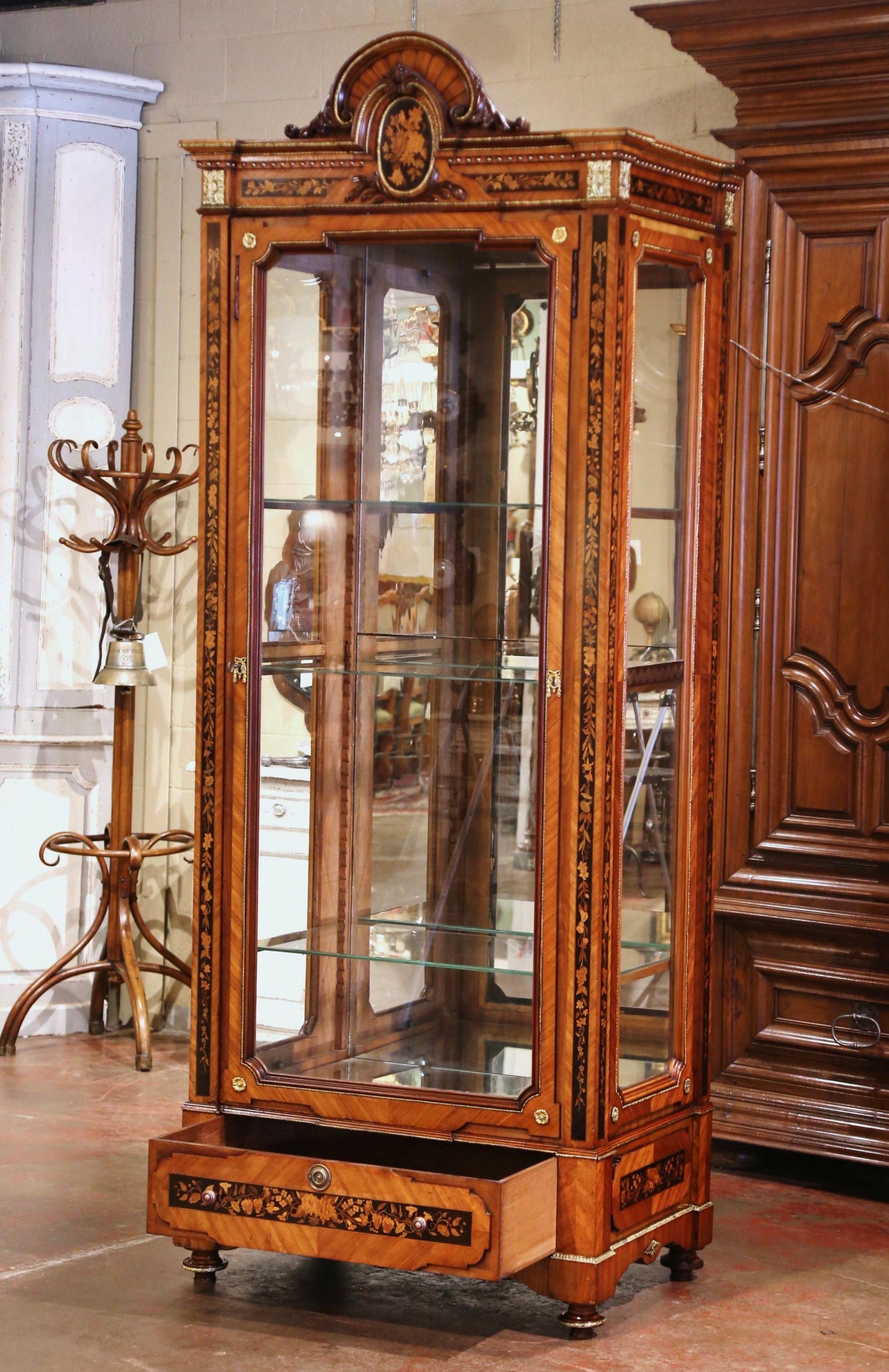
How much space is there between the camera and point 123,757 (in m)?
5.07

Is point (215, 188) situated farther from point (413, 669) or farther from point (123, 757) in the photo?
point (123, 757)

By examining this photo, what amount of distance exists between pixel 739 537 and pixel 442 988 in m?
1.37

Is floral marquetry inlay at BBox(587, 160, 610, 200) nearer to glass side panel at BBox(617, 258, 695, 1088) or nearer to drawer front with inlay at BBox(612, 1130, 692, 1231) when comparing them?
glass side panel at BBox(617, 258, 695, 1088)

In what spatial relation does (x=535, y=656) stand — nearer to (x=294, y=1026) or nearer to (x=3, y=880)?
(x=294, y=1026)

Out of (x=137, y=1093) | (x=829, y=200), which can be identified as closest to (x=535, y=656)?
(x=829, y=200)

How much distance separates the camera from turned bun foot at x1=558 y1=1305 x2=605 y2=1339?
3150mm

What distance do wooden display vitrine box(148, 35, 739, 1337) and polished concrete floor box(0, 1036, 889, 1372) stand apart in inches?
5.5

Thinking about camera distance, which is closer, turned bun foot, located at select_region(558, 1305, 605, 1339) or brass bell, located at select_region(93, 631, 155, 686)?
turned bun foot, located at select_region(558, 1305, 605, 1339)

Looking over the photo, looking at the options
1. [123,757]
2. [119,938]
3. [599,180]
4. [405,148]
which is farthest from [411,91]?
[119,938]

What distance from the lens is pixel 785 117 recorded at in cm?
409

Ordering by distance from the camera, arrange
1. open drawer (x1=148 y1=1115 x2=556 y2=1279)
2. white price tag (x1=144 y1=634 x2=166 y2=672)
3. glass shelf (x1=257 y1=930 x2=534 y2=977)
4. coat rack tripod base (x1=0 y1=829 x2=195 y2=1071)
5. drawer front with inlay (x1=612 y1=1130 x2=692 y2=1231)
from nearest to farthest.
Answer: open drawer (x1=148 y1=1115 x2=556 y2=1279)
drawer front with inlay (x1=612 y1=1130 x2=692 y2=1231)
glass shelf (x1=257 y1=930 x2=534 y2=977)
coat rack tripod base (x1=0 y1=829 x2=195 y2=1071)
white price tag (x1=144 y1=634 x2=166 y2=672)

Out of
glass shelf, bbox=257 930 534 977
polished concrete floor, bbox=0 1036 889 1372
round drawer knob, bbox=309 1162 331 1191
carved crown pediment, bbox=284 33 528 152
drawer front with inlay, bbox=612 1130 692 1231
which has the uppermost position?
carved crown pediment, bbox=284 33 528 152

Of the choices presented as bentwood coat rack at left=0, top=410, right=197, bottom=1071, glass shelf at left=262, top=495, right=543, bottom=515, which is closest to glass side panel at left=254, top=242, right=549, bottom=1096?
glass shelf at left=262, top=495, right=543, bottom=515

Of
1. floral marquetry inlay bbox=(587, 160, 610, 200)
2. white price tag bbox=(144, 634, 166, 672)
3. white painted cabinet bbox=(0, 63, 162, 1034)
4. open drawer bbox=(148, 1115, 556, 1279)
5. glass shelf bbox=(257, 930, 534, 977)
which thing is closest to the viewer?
open drawer bbox=(148, 1115, 556, 1279)
